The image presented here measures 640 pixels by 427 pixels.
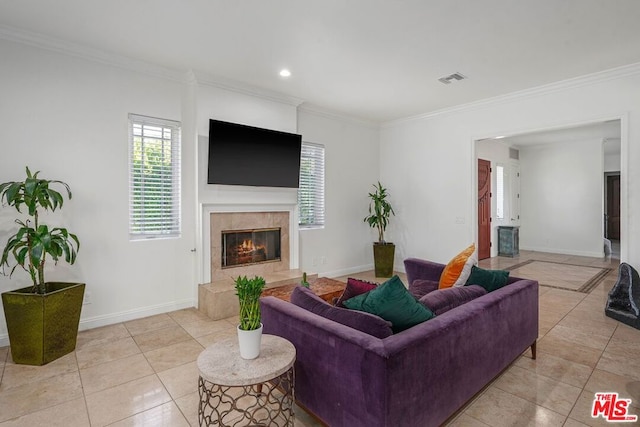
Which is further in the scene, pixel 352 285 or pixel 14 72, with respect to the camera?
pixel 14 72

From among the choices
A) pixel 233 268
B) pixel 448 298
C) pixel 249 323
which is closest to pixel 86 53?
pixel 233 268

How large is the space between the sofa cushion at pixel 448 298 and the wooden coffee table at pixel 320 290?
149 centimetres

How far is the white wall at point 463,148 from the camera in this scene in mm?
3945

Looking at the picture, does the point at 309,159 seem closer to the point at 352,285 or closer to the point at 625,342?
the point at 352,285

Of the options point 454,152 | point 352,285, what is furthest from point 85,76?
point 454,152

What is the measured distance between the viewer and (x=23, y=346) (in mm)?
2799

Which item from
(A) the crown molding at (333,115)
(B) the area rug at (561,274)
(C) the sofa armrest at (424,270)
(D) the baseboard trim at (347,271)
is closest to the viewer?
(C) the sofa armrest at (424,270)

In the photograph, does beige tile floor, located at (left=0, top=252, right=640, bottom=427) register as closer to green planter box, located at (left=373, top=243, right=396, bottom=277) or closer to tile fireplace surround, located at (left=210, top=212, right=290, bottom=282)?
tile fireplace surround, located at (left=210, top=212, right=290, bottom=282)

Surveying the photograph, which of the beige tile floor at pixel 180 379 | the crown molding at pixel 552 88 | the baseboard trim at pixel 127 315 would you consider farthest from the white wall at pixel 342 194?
the beige tile floor at pixel 180 379

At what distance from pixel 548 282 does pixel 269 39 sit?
18.1ft

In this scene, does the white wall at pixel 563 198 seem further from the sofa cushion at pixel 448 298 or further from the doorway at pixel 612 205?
the sofa cushion at pixel 448 298

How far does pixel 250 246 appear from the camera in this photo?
4641 mm

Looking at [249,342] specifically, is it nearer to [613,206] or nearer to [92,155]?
[92,155]

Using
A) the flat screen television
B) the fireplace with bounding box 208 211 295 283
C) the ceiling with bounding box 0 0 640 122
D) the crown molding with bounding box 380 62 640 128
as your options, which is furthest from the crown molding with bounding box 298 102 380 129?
the fireplace with bounding box 208 211 295 283
